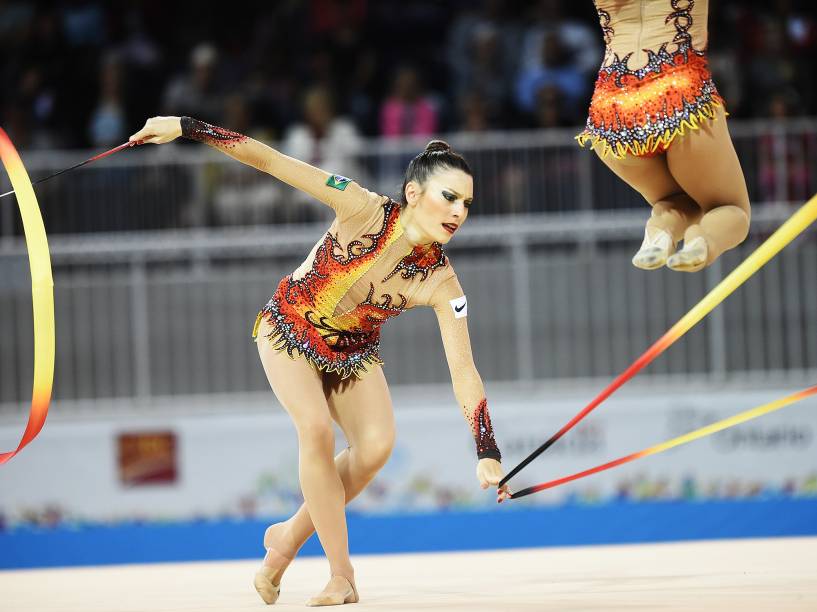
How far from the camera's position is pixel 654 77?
369 cm

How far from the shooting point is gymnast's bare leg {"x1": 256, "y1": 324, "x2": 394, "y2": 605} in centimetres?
410

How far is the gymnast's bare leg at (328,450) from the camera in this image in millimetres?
4098

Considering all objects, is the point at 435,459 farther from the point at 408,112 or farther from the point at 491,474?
the point at 491,474

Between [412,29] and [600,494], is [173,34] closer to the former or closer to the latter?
[412,29]

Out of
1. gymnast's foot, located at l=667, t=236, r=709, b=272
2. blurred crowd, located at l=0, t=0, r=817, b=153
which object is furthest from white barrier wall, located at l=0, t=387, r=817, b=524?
gymnast's foot, located at l=667, t=236, r=709, b=272

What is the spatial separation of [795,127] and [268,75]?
3.51 metres

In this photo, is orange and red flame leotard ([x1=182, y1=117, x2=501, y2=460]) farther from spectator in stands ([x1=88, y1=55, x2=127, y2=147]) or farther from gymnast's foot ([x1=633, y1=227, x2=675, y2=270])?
spectator in stands ([x1=88, y1=55, x2=127, y2=147])

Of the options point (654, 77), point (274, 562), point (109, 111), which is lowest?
point (274, 562)

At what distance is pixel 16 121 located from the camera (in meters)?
8.31

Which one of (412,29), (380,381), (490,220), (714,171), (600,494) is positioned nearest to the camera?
(714,171)

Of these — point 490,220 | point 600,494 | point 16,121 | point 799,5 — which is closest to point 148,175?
point 16,121

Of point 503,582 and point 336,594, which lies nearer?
point 336,594

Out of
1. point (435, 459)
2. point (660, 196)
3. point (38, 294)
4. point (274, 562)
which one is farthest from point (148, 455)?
point (660, 196)

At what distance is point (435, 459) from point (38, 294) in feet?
11.1
